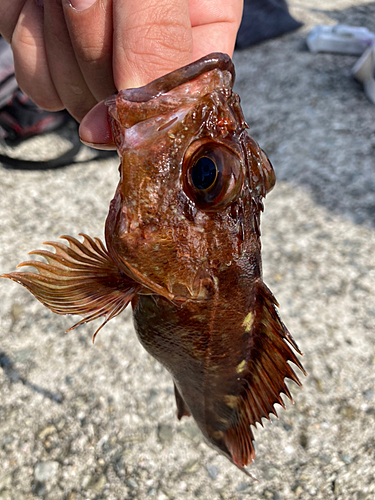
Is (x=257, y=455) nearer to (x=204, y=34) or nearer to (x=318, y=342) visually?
(x=318, y=342)

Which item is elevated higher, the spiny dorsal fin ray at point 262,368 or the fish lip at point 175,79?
the fish lip at point 175,79

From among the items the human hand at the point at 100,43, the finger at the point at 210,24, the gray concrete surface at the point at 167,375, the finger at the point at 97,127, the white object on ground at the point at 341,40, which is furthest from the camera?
the white object on ground at the point at 341,40

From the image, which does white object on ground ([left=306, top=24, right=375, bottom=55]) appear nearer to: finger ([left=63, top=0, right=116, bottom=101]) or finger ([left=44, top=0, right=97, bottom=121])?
finger ([left=44, top=0, right=97, bottom=121])

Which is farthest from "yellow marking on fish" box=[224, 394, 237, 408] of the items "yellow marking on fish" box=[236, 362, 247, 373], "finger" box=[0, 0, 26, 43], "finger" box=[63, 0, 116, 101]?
"finger" box=[0, 0, 26, 43]

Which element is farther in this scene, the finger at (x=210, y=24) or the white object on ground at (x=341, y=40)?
the white object on ground at (x=341, y=40)

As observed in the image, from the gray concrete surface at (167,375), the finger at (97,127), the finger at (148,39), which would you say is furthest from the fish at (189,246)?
the gray concrete surface at (167,375)

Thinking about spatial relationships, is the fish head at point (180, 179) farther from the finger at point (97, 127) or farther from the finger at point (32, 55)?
the finger at point (32, 55)

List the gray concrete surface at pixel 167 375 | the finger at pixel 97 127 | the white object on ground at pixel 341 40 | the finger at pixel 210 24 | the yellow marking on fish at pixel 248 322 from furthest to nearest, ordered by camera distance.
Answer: the white object on ground at pixel 341 40
the gray concrete surface at pixel 167 375
the finger at pixel 210 24
the finger at pixel 97 127
the yellow marking on fish at pixel 248 322

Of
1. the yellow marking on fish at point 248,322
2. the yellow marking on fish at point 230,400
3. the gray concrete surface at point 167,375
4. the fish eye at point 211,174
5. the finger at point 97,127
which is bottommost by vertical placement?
the gray concrete surface at point 167,375

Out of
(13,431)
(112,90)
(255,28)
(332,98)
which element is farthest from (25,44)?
(255,28)
